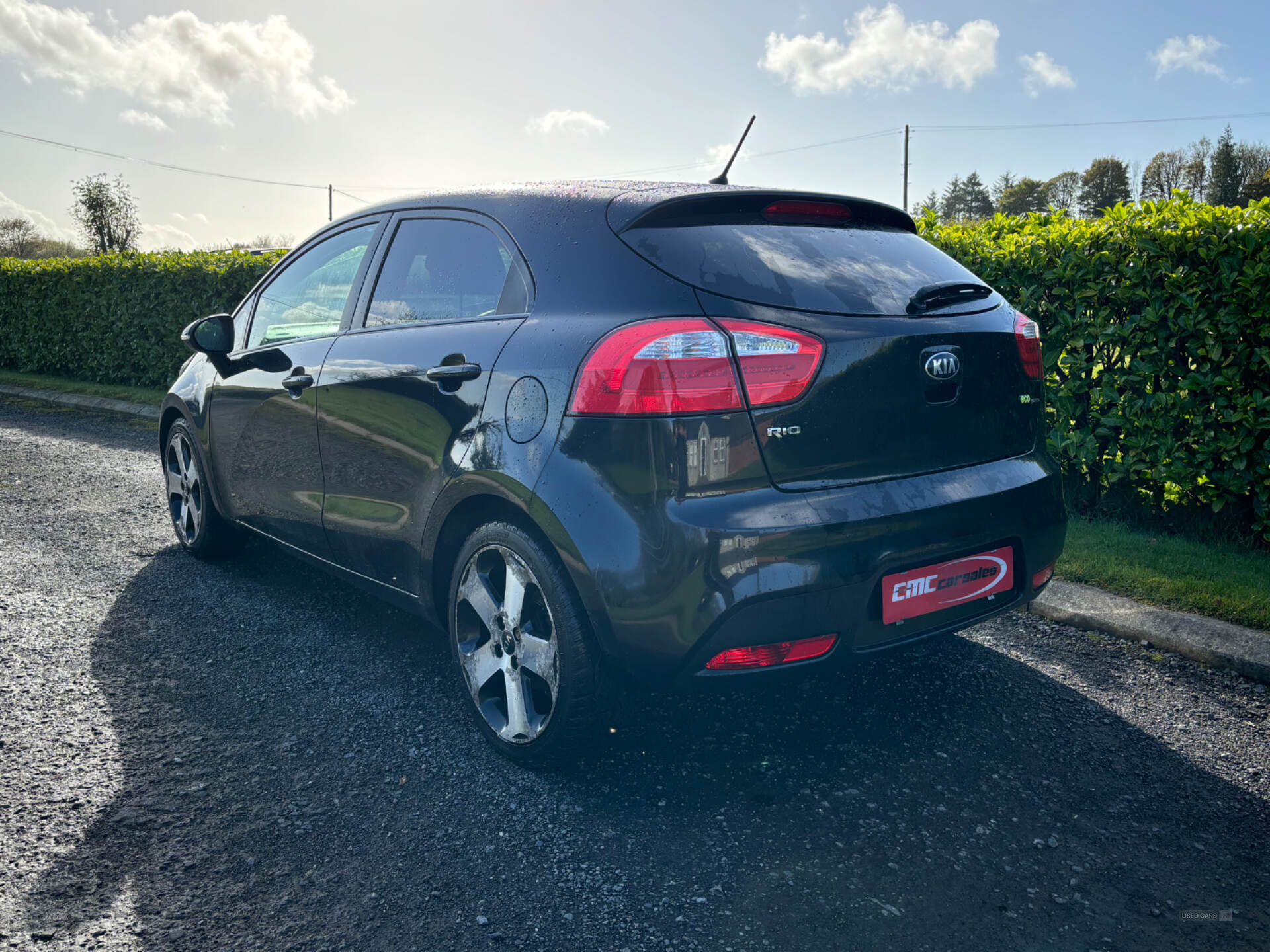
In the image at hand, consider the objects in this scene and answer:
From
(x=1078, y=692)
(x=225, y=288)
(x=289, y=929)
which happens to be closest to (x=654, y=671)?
(x=289, y=929)

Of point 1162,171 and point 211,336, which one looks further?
point 1162,171

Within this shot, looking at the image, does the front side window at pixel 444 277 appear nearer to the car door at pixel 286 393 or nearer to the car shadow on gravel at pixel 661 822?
the car door at pixel 286 393

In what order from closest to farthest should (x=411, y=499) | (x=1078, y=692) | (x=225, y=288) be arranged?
1. (x=411, y=499)
2. (x=1078, y=692)
3. (x=225, y=288)

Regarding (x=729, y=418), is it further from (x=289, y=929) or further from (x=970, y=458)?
(x=289, y=929)

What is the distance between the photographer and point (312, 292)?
4.04 metres

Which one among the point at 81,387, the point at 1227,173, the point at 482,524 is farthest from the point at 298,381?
the point at 1227,173

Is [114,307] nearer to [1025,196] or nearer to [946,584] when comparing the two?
[946,584]

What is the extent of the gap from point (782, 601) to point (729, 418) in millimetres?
471

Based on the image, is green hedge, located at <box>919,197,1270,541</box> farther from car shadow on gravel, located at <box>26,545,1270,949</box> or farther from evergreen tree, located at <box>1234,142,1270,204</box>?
evergreen tree, located at <box>1234,142,1270,204</box>

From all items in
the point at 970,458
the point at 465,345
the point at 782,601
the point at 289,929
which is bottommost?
the point at 289,929

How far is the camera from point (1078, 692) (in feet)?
11.4

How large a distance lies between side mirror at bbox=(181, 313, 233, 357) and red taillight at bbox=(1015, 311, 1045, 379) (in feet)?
10.6

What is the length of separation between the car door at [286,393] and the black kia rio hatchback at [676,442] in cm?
31

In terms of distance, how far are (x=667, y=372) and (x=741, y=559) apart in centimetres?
49
